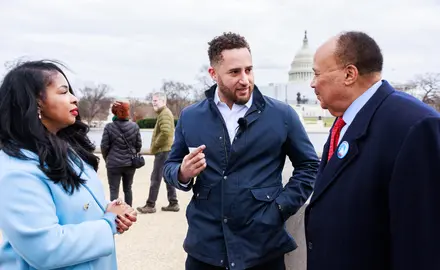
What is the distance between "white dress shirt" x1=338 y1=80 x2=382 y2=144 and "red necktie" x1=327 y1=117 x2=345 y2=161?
0.09 meters

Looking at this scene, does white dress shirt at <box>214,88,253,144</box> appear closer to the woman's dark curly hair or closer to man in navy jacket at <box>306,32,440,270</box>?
man in navy jacket at <box>306,32,440,270</box>

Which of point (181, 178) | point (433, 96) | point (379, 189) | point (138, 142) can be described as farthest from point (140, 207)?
point (433, 96)

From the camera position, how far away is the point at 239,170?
2.70 metres

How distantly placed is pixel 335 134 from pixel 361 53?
458 mm

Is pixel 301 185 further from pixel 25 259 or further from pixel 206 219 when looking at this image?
pixel 25 259

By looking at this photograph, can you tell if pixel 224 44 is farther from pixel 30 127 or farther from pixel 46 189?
pixel 46 189

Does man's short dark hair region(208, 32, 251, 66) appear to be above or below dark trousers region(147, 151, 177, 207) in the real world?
above

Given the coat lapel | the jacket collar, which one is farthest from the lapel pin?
the jacket collar

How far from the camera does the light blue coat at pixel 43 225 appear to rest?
1.89 meters

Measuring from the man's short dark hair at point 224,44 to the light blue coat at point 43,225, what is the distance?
4.04ft

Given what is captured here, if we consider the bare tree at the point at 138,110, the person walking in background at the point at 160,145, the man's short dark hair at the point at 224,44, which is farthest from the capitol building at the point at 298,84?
the man's short dark hair at the point at 224,44

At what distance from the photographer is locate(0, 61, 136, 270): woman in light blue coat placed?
1.90 metres

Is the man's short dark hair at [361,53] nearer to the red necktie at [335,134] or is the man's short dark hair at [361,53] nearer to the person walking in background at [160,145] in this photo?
the red necktie at [335,134]

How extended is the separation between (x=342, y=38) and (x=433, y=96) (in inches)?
2078
